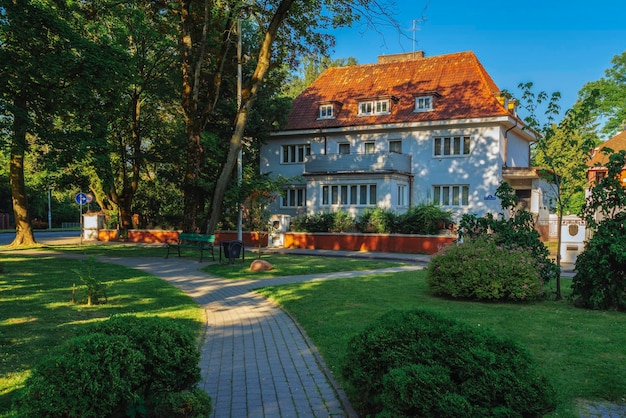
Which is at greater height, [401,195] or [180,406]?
[401,195]

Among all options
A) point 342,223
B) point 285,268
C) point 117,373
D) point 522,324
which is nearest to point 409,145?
point 342,223

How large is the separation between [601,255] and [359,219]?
807 inches

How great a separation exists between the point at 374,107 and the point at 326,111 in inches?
155

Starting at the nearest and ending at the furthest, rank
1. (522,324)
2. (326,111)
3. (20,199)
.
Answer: (522,324) < (20,199) < (326,111)


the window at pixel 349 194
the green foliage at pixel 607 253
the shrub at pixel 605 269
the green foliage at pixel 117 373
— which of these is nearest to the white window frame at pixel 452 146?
the window at pixel 349 194

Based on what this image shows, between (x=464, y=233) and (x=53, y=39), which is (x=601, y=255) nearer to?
(x=464, y=233)

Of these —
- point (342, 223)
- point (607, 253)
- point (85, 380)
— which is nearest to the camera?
point (85, 380)

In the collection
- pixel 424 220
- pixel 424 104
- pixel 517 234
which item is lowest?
pixel 517 234

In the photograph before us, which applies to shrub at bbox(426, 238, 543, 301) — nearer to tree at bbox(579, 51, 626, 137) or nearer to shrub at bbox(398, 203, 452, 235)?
shrub at bbox(398, 203, 452, 235)

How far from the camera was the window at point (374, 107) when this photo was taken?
113 ft

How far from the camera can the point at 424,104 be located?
33.2 meters

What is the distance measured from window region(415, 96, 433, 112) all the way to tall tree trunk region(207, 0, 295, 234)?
14774mm

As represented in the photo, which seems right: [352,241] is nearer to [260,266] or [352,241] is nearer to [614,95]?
[260,266]

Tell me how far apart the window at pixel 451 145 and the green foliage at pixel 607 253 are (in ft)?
71.1
